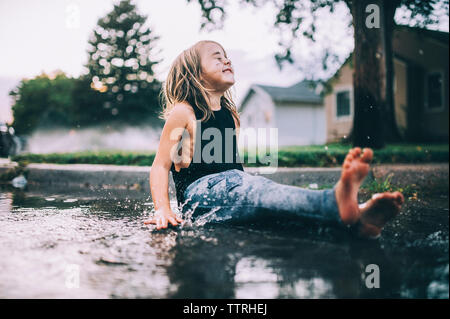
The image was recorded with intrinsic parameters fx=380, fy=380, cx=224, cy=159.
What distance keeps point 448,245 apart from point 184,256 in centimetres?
127

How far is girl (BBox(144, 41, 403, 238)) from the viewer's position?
5.69ft

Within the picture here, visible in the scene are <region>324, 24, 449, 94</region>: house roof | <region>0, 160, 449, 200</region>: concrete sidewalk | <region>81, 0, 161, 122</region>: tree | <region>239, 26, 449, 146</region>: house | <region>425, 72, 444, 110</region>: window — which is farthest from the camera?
<region>81, 0, 161, 122</region>: tree

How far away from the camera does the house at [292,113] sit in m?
25.2

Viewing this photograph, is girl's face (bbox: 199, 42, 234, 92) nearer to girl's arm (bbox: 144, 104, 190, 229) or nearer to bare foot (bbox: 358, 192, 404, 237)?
girl's arm (bbox: 144, 104, 190, 229)

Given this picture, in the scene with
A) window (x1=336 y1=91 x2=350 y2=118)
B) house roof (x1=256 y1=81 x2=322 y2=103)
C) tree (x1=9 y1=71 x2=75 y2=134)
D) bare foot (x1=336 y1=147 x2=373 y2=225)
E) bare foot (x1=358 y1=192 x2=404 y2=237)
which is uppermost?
tree (x1=9 y1=71 x2=75 y2=134)

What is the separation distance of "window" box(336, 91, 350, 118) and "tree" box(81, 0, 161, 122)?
16.6m

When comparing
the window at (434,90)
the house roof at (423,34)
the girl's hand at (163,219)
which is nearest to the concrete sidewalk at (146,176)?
the girl's hand at (163,219)

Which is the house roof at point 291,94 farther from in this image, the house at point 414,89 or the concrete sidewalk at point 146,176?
the concrete sidewalk at point 146,176

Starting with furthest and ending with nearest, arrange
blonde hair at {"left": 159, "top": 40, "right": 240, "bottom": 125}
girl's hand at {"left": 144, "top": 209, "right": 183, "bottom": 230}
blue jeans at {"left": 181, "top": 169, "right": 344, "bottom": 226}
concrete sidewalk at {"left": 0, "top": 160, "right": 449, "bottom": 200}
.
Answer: concrete sidewalk at {"left": 0, "top": 160, "right": 449, "bottom": 200} < blonde hair at {"left": 159, "top": 40, "right": 240, "bottom": 125} < girl's hand at {"left": 144, "top": 209, "right": 183, "bottom": 230} < blue jeans at {"left": 181, "top": 169, "right": 344, "bottom": 226}

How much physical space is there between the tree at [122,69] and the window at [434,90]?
2072cm

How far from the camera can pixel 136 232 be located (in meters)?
2.14

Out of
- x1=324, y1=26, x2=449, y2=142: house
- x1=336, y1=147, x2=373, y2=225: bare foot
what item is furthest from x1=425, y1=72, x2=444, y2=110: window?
x1=336, y1=147, x2=373, y2=225: bare foot
